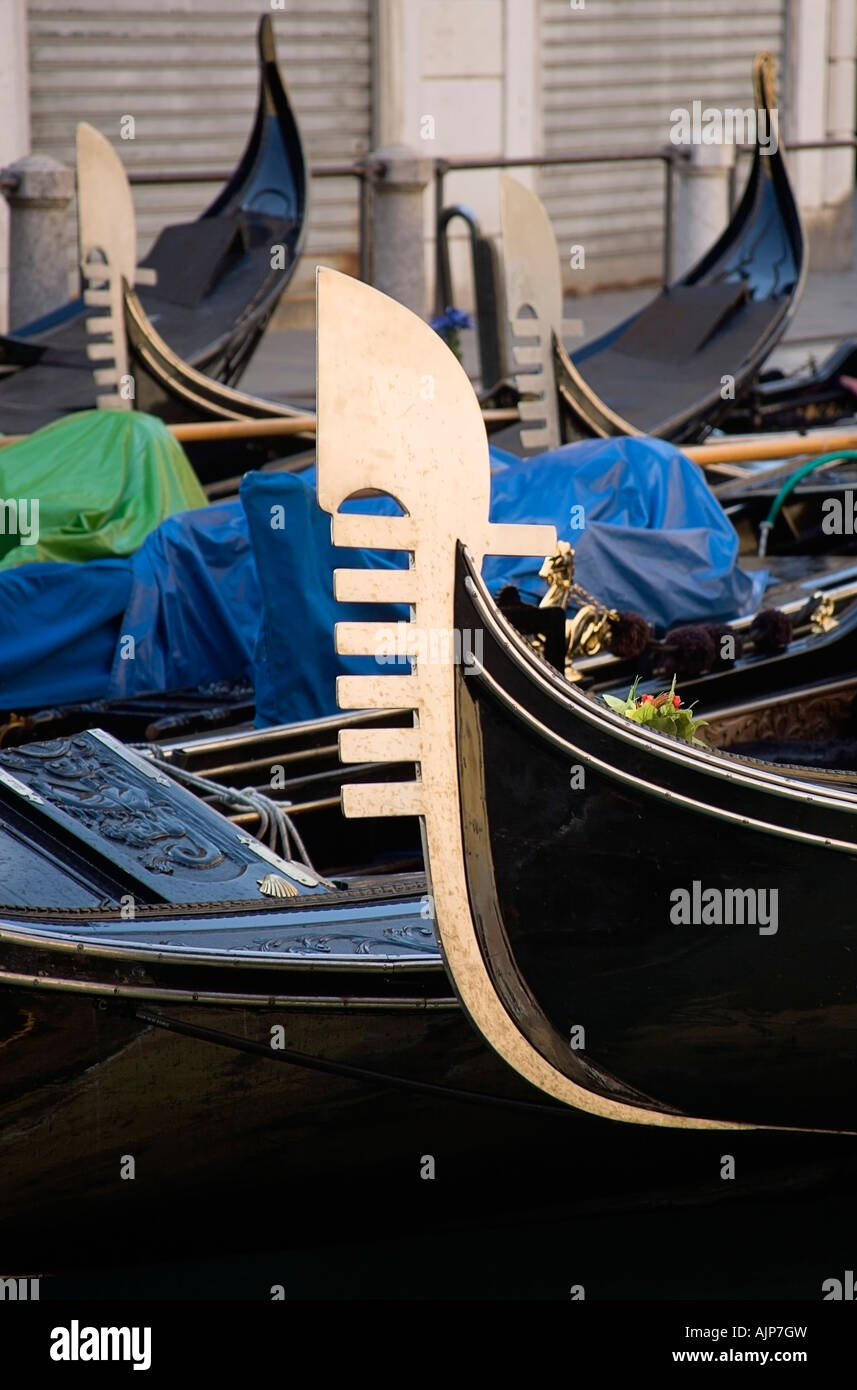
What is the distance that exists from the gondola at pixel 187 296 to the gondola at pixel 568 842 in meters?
3.35

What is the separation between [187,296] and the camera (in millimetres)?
6512

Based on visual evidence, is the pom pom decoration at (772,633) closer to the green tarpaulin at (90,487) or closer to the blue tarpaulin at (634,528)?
the blue tarpaulin at (634,528)

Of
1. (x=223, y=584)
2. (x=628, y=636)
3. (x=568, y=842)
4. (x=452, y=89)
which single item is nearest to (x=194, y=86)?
(x=452, y=89)

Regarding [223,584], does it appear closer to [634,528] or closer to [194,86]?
[634,528]

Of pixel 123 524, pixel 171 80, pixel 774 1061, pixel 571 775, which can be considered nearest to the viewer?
pixel 571 775

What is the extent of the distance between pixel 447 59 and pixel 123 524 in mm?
5998

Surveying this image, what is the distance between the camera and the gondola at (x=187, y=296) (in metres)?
5.64

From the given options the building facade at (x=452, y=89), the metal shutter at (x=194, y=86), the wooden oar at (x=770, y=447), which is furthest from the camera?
the building facade at (x=452, y=89)

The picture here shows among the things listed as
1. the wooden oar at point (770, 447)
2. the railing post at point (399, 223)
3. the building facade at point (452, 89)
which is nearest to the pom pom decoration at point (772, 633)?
the wooden oar at point (770, 447)

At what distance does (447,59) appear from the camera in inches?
392

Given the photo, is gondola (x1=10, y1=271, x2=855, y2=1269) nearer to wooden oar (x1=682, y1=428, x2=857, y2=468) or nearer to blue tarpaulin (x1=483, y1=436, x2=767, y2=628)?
blue tarpaulin (x1=483, y1=436, x2=767, y2=628)

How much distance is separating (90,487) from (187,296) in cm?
199
